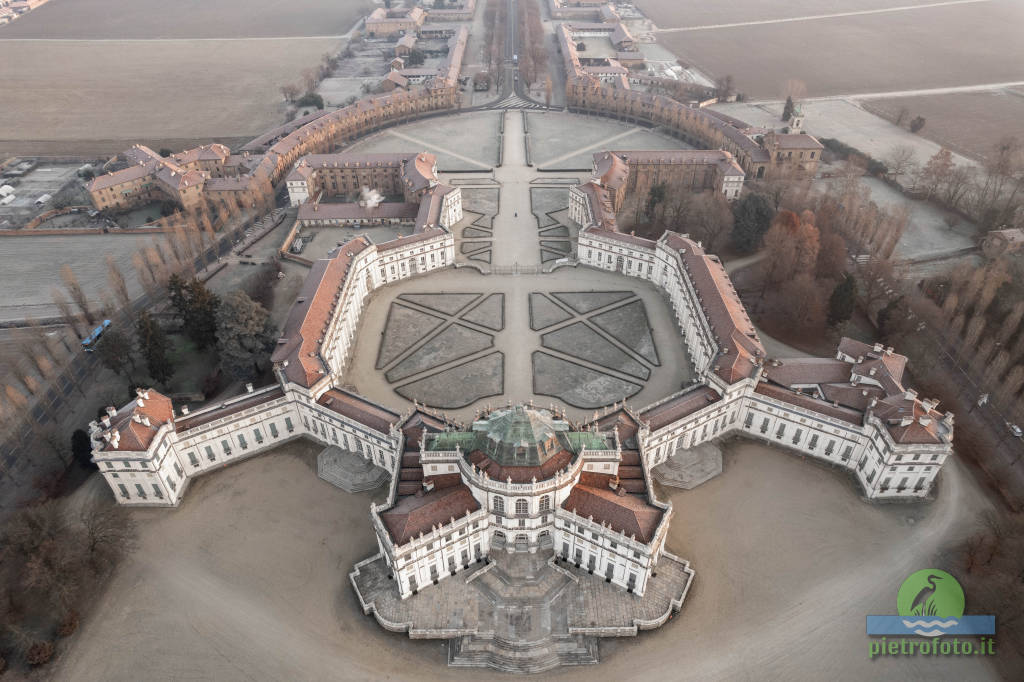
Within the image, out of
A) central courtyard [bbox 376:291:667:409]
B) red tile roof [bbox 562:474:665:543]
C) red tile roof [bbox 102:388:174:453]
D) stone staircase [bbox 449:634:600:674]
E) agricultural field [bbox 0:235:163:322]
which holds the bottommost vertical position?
stone staircase [bbox 449:634:600:674]

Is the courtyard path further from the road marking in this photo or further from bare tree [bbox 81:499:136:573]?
the road marking

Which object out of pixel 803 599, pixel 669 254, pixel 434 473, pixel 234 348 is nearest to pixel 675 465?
pixel 803 599

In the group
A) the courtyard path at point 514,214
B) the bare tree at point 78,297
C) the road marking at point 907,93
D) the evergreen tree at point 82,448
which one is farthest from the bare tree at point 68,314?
the road marking at point 907,93

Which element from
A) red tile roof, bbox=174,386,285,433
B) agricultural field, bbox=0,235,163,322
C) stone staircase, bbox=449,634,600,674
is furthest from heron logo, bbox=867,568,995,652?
agricultural field, bbox=0,235,163,322

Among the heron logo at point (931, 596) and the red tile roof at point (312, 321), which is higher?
the red tile roof at point (312, 321)

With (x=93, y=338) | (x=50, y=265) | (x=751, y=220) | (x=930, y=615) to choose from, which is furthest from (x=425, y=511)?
(x=50, y=265)

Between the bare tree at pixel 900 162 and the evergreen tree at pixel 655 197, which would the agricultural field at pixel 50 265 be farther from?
the bare tree at pixel 900 162

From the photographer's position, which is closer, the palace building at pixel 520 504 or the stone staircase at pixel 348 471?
the palace building at pixel 520 504
